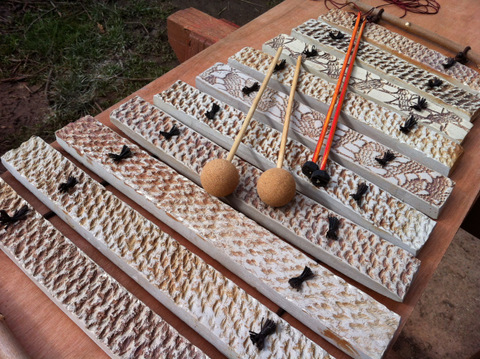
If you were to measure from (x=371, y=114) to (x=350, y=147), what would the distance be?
220 mm

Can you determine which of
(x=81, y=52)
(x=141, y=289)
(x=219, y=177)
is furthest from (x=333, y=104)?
(x=81, y=52)

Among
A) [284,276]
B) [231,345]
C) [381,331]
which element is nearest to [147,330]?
[231,345]

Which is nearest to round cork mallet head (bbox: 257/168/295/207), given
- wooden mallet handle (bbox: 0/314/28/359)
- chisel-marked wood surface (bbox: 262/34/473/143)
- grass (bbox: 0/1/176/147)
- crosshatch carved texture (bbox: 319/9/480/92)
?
chisel-marked wood surface (bbox: 262/34/473/143)

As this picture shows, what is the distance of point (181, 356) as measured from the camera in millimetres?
1100

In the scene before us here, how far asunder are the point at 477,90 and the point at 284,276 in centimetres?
131

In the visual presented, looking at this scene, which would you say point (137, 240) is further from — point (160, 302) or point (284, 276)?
point (284, 276)

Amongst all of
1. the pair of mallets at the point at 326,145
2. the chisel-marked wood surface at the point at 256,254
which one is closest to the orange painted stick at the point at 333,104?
the pair of mallets at the point at 326,145

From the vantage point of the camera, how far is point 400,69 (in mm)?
1938

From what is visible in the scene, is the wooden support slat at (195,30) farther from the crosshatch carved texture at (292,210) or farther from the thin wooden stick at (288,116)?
the crosshatch carved texture at (292,210)

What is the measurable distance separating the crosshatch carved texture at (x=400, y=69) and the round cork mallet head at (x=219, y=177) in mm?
976

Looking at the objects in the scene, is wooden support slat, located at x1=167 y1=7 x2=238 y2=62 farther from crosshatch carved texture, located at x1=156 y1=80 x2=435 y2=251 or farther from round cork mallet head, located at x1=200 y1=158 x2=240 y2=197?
round cork mallet head, located at x1=200 y1=158 x2=240 y2=197

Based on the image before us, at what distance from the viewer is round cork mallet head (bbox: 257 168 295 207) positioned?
1309mm

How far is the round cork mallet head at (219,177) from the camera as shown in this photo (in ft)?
4.33

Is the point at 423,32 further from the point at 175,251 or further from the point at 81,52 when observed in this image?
the point at 81,52
